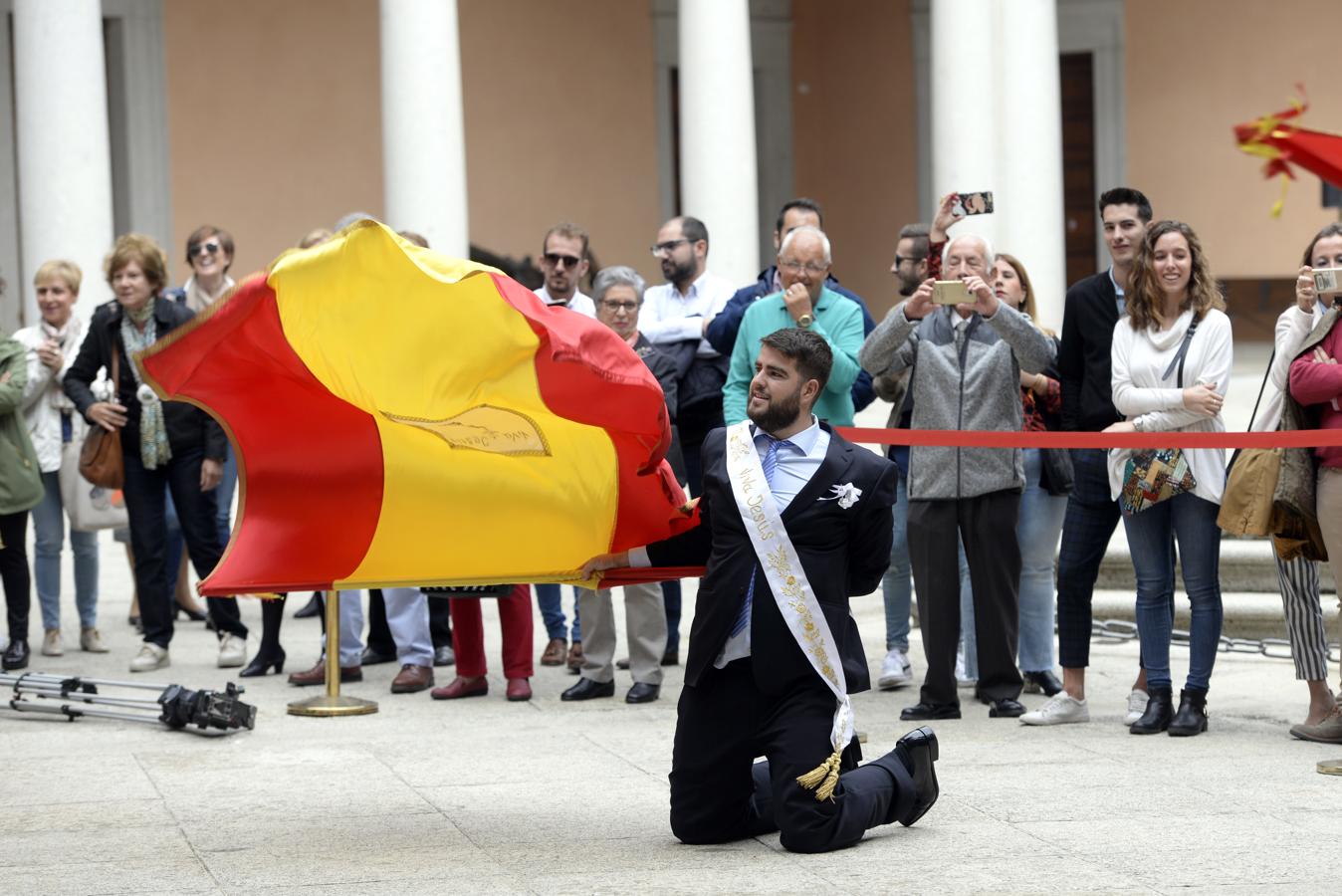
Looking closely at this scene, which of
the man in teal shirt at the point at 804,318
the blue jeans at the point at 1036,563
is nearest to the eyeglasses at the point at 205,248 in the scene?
the man in teal shirt at the point at 804,318

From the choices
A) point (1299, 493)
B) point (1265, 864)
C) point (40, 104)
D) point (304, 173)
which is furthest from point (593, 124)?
point (1265, 864)

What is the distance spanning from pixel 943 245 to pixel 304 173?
15.5 meters

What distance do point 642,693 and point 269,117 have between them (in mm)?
15089

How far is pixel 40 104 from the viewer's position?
16156 millimetres

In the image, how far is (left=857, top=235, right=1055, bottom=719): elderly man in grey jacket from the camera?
8219 mm

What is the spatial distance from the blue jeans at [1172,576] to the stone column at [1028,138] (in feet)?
36.8

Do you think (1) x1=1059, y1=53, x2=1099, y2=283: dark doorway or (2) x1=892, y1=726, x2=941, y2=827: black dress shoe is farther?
(1) x1=1059, y1=53, x2=1099, y2=283: dark doorway

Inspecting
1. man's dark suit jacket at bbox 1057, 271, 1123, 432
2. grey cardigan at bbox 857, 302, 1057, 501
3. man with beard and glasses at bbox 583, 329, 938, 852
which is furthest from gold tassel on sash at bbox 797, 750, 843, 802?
man's dark suit jacket at bbox 1057, 271, 1123, 432

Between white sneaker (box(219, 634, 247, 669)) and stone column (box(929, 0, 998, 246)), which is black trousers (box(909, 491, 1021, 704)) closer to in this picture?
white sneaker (box(219, 634, 247, 669))

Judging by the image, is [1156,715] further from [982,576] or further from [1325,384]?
[1325,384]

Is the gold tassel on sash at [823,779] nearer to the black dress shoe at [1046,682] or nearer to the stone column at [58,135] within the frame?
the black dress shoe at [1046,682]

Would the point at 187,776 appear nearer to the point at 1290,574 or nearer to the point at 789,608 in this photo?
the point at 789,608

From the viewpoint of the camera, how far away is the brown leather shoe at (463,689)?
29.4 ft

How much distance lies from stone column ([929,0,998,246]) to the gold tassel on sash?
1324cm
